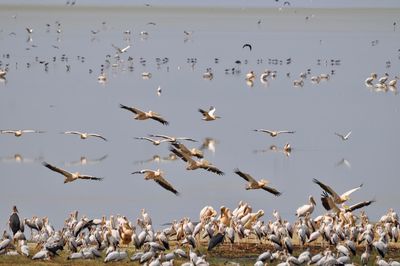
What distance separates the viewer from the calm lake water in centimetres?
2133

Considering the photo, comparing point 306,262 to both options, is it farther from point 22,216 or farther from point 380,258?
point 22,216

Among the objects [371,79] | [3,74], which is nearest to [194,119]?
[371,79]

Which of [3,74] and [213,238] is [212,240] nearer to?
[213,238]

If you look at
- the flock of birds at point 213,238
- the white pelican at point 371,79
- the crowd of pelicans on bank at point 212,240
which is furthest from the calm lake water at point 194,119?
the crowd of pelicans on bank at point 212,240

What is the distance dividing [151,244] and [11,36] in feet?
179

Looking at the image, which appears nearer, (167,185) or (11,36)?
(167,185)

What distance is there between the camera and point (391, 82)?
4091 cm

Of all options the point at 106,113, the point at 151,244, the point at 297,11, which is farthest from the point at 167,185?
the point at 297,11

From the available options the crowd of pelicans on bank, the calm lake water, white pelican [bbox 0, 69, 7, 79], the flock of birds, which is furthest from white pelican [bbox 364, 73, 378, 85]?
the crowd of pelicans on bank

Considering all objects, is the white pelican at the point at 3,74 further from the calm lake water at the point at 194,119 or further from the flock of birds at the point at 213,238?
the flock of birds at the point at 213,238

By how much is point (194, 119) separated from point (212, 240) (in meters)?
16.0

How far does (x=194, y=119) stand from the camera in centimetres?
3106

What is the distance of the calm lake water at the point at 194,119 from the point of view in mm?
21328

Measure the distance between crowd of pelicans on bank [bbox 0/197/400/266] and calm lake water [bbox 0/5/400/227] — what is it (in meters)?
2.65
